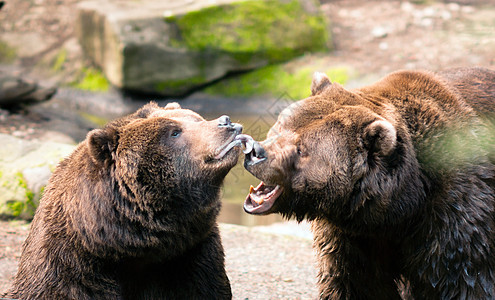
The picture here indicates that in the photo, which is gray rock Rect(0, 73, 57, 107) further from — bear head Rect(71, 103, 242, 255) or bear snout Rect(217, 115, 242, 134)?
bear snout Rect(217, 115, 242, 134)

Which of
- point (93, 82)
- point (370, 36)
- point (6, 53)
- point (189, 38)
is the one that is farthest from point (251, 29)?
point (6, 53)

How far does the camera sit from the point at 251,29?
16.6 meters

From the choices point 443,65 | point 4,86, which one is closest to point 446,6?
point 443,65

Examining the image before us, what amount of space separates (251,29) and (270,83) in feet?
5.27

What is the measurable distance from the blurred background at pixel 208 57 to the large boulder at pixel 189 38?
3cm

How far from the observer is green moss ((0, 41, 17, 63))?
1822 cm

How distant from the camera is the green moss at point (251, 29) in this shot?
1617cm

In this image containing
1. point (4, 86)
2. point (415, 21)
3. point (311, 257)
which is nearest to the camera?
point (311, 257)

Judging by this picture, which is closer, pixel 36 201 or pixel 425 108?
pixel 425 108

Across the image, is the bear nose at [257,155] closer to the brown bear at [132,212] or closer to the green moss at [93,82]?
the brown bear at [132,212]

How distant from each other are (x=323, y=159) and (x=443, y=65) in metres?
12.3

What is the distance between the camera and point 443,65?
16.1 m

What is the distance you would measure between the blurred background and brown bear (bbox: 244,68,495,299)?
8.34 meters

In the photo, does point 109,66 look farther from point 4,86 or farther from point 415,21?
point 415,21
